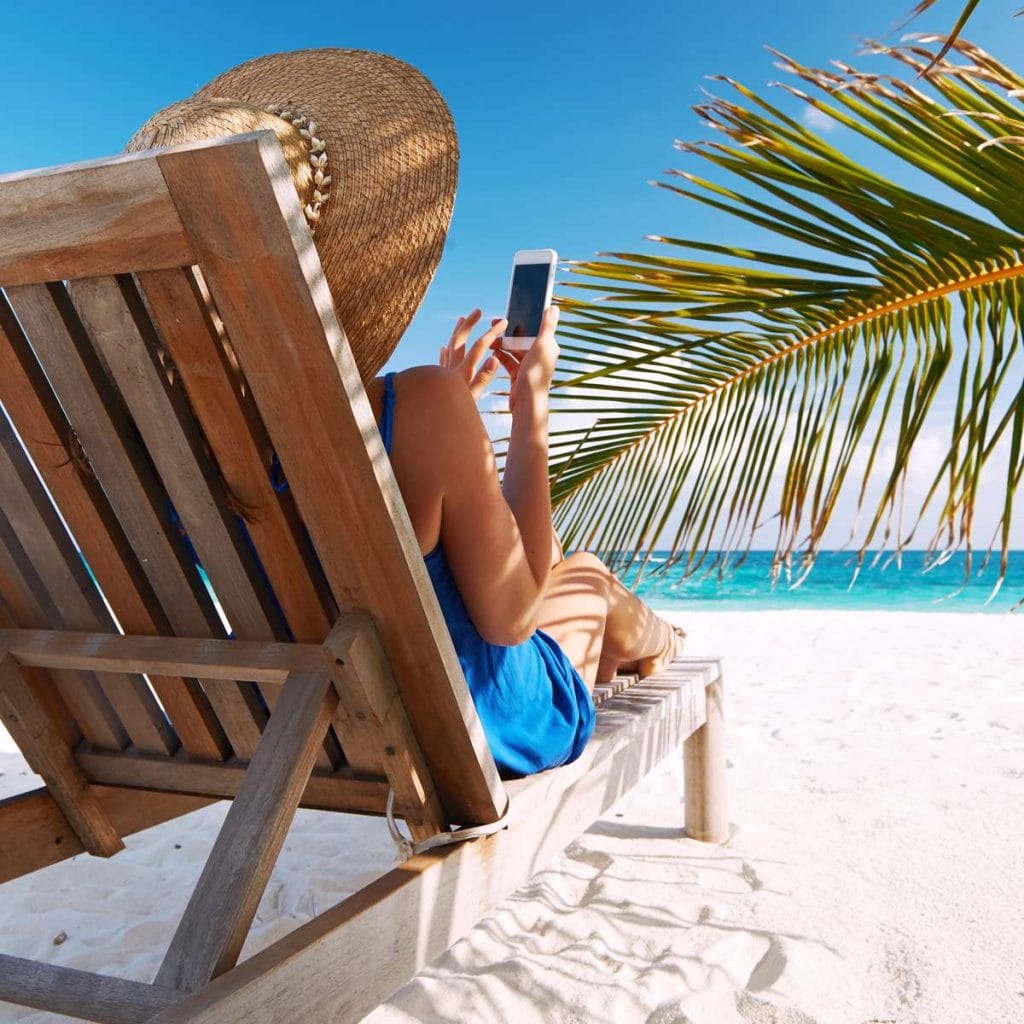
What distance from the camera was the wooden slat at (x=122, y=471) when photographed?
3.71 ft

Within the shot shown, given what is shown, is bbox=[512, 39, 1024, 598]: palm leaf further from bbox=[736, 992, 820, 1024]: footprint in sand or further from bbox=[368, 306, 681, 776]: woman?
bbox=[736, 992, 820, 1024]: footprint in sand

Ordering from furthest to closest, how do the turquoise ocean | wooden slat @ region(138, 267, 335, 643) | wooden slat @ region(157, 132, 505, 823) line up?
1. the turquoise ocean
2. wooden slat @ region(138, 267, 335, 643)
3. wooden slat @ region(157, 132, 505, 823)

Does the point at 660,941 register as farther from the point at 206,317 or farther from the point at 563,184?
the point at 563,184

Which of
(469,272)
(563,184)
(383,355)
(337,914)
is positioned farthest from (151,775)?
(469,272)

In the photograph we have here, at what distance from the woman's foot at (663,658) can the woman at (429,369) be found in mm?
669

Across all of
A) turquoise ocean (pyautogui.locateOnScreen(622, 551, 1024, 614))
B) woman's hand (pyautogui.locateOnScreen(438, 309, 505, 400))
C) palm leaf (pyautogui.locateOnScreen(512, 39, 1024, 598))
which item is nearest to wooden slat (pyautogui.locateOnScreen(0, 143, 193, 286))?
woman's hand (pyautogui.locateOnScreen(438, 309, 505, 400))

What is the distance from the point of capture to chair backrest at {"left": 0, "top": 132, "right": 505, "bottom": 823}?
3.09 feet

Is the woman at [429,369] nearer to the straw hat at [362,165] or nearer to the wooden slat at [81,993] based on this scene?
the straw hat at [362,165]

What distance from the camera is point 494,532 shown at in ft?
4.30

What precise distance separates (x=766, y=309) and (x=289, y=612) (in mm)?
1239

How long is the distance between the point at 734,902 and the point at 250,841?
4.68 ft

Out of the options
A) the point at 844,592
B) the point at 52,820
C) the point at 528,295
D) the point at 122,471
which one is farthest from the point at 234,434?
the point at 844,592

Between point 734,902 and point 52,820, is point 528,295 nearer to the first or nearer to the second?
point 52,820

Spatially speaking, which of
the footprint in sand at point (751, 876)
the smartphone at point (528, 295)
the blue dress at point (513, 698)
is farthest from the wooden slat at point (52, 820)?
the footprint in sand at point (751, 876)
